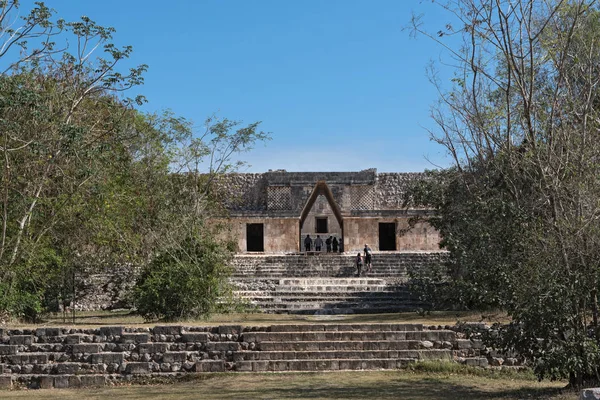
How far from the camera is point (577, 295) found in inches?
307

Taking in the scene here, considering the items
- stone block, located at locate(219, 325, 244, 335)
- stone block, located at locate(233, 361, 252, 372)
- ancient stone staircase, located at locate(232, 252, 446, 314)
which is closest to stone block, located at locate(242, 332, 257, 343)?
stone block, located at locate(219, 325, 244, 335)

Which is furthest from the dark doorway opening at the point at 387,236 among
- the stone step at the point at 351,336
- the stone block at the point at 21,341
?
the stone block at the point at 21,341

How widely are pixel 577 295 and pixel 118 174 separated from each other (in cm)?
1258

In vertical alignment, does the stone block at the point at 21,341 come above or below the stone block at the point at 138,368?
above

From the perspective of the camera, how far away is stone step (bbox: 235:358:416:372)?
34.9 ft

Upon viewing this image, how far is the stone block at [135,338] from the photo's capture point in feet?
36.4

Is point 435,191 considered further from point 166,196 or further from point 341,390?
point 341,390

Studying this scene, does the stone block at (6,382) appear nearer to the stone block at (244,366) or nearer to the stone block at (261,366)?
the stone block at (244,366)

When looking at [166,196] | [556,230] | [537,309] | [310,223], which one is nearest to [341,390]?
[537,309]

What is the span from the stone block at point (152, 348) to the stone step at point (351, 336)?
1.16m

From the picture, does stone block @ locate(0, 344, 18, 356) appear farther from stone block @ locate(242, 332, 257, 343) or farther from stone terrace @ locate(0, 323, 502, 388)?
stone block @ locate(242, 332, 257, 343)

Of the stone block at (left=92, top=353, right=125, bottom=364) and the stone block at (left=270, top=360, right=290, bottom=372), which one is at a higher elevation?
the stone block at (left=92, top=353, right=125, bottom=364)

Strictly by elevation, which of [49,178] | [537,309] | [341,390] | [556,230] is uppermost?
[49,178]

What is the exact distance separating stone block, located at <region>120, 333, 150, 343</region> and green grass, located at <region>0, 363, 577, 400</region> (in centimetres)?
90
